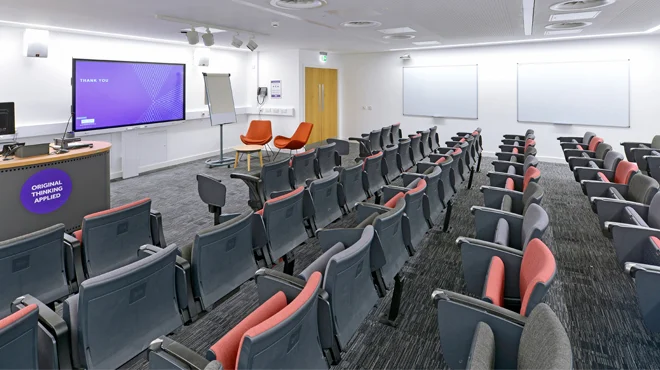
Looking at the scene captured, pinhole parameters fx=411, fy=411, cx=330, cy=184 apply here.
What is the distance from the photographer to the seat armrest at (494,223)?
3.28m

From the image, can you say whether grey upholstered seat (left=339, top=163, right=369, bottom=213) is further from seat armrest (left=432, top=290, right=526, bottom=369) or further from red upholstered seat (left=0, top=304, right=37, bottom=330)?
red upholstered seat (left=0, top=304, right=37, bottom=330)

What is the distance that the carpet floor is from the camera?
2.77m

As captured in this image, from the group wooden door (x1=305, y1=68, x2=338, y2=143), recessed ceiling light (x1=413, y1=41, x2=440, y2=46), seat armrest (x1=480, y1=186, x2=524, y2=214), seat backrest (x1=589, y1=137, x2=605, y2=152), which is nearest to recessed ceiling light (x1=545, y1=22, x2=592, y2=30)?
seat backrest (x1=589, y1=137, x2=605, y2=152)

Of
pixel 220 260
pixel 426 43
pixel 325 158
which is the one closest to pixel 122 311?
pixel 220 260

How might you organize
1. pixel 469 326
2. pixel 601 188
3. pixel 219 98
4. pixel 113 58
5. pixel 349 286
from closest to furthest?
pixel 469 326 < pixel 349 286 < pixel 601 188 < pixel 113 58 < pixel 219 98

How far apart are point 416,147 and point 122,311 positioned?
250 inches

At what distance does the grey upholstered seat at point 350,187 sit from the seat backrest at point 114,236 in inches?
80.5

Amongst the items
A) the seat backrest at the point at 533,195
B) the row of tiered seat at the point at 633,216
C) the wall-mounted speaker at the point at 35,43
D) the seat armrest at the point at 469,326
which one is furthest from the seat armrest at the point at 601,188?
the wall-mounted speaker at the point at 35,43

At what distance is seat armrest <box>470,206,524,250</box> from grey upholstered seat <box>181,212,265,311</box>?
1867mm

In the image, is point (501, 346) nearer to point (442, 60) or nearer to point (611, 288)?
point (611, 288)

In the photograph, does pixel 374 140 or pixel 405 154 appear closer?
pixel 405 154

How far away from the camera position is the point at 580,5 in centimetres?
590

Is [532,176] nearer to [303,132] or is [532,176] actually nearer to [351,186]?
[351,186]

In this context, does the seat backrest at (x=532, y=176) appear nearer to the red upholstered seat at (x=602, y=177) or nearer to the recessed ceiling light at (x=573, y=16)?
the red upholstered seat at (x=602, y=177)
